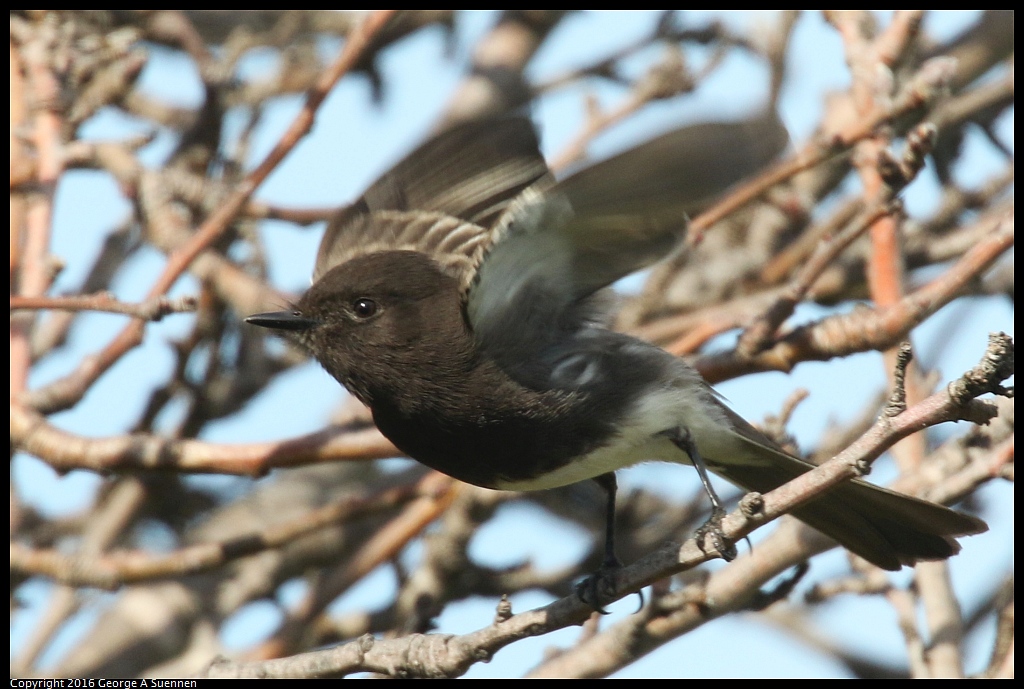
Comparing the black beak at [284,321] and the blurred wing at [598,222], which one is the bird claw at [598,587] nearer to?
the blurred wing at [598,222]

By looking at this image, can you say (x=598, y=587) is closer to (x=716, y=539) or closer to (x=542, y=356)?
(x=542, y=356)

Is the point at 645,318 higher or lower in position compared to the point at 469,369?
higher

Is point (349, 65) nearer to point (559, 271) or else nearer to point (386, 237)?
point (386, 237)

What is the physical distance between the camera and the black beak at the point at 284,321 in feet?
13.7

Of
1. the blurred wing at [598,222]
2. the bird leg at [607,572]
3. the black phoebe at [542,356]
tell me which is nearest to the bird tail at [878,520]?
the black phoebe at [542,356]

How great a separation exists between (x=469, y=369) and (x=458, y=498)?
2.90 ft

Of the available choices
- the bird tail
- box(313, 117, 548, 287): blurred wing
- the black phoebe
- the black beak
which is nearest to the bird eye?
the black phoebe

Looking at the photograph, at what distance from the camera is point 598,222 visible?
383 centimetres

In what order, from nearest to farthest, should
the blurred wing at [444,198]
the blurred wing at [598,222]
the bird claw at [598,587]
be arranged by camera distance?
the blurred wing at [598,222] → the bird claw at [598,587] → the blurred wing at [444,198]

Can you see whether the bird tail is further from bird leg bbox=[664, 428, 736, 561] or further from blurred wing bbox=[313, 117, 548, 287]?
blurred wing bbox=[313, 117, 548, 287]

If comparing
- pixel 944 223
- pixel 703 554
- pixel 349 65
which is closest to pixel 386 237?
pixel 349 65

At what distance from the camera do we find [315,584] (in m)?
5.06

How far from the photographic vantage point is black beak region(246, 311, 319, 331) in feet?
13.7

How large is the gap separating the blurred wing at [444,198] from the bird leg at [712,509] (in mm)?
991
